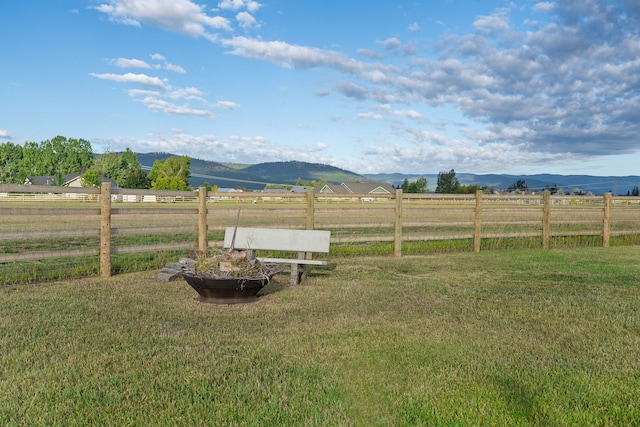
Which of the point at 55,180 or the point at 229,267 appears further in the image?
the point at 55,180

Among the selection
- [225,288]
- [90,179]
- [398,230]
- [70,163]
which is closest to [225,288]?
[225,288]

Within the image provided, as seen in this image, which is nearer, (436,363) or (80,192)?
(436,363)

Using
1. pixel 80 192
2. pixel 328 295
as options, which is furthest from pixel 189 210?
pixel 328 295

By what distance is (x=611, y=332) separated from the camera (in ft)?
17.8

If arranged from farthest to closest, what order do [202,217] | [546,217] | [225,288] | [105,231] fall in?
1. [546,217]
2. [202,217]
3. [105,231]
4. [225,288]

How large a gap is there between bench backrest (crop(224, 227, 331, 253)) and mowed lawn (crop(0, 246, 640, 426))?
2.26 ft

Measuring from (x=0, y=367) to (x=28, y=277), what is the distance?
4430mm

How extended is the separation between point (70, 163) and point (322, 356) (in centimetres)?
9874

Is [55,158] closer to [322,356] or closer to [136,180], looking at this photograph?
[136,180]

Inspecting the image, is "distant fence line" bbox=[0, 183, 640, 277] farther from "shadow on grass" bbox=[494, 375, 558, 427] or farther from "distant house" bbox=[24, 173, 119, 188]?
"distant house" bbox=[24, 173, 119, 188]

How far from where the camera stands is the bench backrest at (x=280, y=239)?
27.2ft

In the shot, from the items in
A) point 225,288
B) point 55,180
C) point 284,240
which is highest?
point 55,180

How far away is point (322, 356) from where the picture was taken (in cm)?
446

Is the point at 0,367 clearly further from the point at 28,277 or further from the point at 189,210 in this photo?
the point at 189,210
